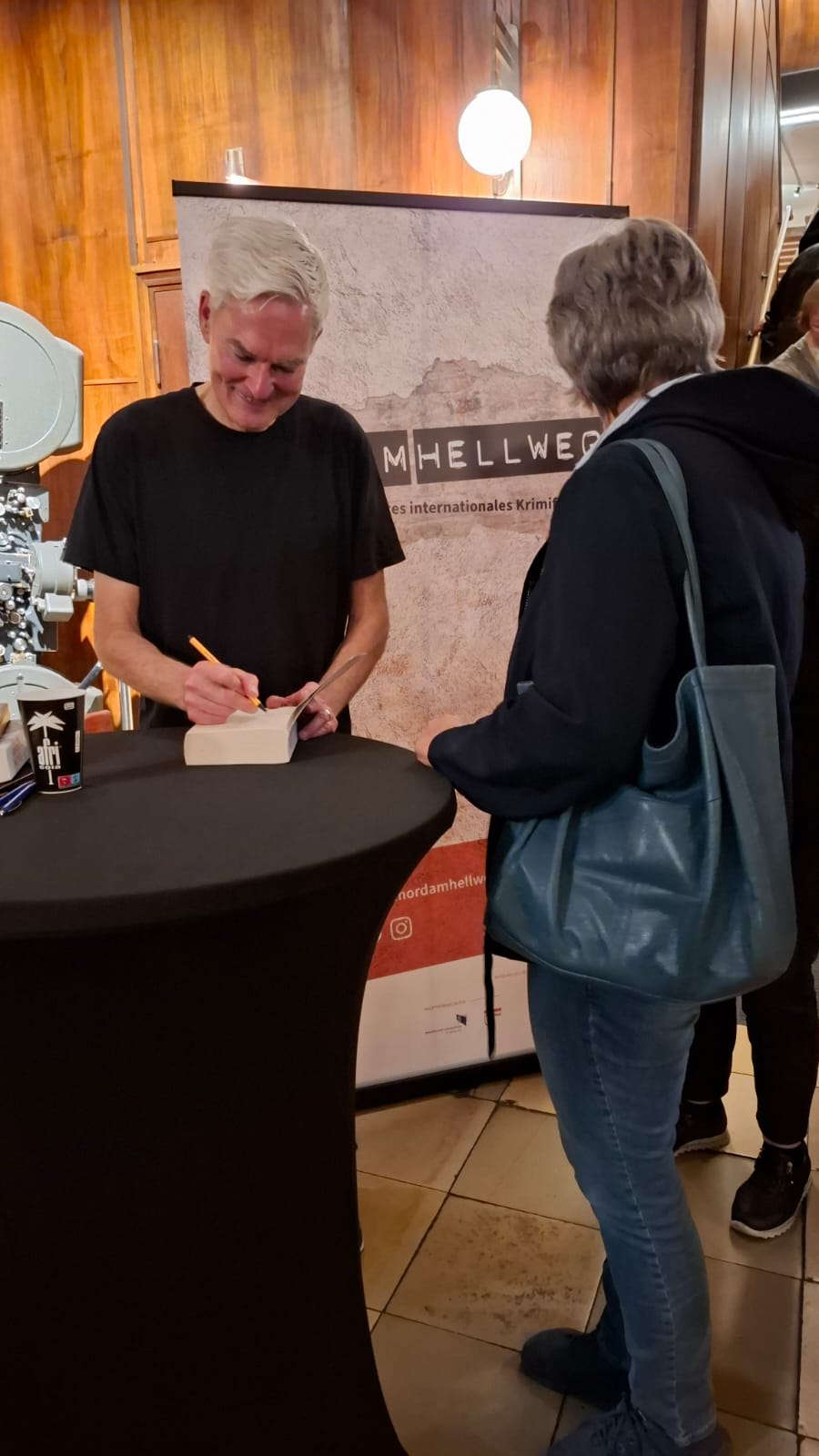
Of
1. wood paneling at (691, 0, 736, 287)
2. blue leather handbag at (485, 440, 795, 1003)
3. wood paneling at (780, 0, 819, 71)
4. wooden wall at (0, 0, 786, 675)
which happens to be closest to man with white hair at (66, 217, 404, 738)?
blue leather handbag at (485, 440, 795, 1003)

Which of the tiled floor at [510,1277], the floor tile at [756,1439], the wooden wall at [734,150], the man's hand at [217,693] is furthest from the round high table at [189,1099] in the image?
the wooden wall at [734,150]

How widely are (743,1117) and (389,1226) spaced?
850mm

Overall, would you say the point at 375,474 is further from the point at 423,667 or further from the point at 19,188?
the point at 19,188

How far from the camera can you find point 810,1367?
1617 mm

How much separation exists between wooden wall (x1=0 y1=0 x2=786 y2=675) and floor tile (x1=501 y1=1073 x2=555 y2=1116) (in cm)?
257

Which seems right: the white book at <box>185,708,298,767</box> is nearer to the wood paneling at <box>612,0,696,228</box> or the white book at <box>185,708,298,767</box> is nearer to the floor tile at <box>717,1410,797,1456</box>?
the floor tile at <box>717,1410,797,1456</box>

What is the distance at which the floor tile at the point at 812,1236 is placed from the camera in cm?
182

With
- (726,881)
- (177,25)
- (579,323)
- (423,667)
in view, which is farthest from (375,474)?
(177,25)

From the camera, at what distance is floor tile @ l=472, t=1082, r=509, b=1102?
7.85 ft

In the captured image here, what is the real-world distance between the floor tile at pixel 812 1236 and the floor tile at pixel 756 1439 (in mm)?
355

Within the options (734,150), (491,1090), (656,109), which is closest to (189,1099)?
(491,1090)

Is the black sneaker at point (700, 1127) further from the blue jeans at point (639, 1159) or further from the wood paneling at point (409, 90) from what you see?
the wood paneling at point (409, 90)

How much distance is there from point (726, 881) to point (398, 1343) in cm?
110

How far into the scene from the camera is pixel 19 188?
14.8 feet
